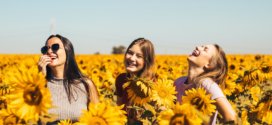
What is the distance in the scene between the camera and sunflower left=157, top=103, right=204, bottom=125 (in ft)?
8.29

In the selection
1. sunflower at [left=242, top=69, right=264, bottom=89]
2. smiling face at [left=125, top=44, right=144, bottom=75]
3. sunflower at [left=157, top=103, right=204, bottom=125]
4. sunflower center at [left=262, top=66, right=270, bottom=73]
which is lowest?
sunflower at [left=242, top=69, right=264, bottom=89]

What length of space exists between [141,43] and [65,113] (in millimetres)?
917

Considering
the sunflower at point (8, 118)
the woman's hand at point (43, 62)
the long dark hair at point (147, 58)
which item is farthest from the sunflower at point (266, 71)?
the sunflower at point (8, 118)

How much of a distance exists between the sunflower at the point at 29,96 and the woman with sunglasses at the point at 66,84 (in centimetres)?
131

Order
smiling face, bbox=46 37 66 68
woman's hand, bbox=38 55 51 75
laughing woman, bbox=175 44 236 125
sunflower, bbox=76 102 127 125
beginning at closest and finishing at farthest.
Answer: sunflower, bbox=76 102 127 125 < woman's hand, bbox=38 55 51 75 < smiling face, bbox=46 37 66 68 < laughing woman, bbox=175 44 236 125

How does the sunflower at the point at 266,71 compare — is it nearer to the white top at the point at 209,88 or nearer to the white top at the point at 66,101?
the white top at the point at 209,88

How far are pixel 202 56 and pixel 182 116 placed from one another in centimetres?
168

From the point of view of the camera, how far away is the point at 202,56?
419cm

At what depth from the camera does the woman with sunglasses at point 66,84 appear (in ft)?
13.1

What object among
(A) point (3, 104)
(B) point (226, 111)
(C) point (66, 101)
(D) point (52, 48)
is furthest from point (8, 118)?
(B) point (226, 111)

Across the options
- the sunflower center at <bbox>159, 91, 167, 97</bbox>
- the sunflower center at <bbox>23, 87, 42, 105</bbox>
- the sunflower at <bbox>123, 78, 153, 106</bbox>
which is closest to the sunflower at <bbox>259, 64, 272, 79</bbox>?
the sunflower center at <bbox>159, 91, 167, 97</bbox>

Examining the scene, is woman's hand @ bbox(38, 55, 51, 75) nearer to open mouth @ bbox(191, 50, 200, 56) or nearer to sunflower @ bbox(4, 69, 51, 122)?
sunflower @ bbox(4, 69, 51, 122)

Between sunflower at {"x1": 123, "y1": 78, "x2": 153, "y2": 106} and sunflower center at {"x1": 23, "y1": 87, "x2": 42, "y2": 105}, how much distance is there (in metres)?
1.11

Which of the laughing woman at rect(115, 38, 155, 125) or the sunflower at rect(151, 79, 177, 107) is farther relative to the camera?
the laughing woman at rect(115, 38, 155, 125)
